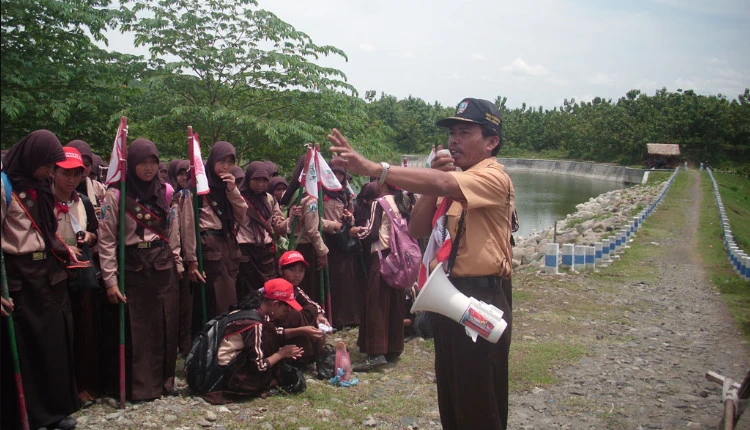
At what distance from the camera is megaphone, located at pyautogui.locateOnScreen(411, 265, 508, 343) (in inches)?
104

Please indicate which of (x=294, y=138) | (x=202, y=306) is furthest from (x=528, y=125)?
(x=202, y=306)

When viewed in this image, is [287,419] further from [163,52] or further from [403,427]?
[163,52]

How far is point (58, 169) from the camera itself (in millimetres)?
4234

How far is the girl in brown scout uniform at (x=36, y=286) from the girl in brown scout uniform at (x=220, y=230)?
50.3 inches

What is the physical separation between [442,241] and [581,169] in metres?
58.3

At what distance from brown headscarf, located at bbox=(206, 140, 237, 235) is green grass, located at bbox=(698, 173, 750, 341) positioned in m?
5.94

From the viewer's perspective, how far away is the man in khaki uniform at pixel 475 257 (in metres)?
2.73

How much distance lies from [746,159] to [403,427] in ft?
173

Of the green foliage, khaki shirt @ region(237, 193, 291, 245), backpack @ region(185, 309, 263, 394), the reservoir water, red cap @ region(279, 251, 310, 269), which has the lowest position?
the reservoir water

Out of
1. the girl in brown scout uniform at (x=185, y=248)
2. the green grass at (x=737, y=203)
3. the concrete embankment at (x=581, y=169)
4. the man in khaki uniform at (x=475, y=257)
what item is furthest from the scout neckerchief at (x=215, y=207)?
the concrete embankment at (x=581, y=169)

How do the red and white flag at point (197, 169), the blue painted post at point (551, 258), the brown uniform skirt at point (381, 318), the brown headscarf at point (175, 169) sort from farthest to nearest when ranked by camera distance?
the blue painted post at point (551, 258) < the brown headscarf at point (175, 169) < the brown uniform skirt at point (381, 318) < the red and white flag at point (197, 169)

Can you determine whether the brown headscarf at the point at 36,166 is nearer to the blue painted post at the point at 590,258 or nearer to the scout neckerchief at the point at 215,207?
the scout neckerchief at the point at 215,207

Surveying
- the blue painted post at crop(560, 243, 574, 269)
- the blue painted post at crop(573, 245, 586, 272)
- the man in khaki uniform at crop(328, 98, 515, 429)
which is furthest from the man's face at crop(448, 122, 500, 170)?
the blue painted post at crop(573, 245, 586, 272)

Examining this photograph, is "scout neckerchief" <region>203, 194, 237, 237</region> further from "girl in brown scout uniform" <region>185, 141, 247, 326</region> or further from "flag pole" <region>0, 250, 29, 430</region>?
"flag pole" <region>0, 250, 29, 430</region>
